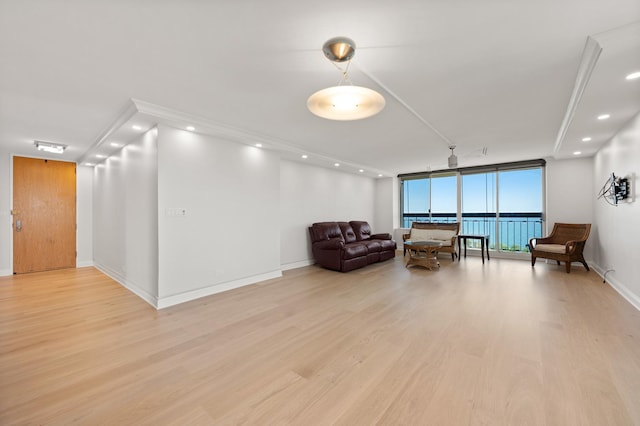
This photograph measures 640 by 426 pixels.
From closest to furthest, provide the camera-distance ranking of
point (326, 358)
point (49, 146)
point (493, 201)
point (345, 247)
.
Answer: point (326, 358) < point (49, 146) < point (345, 247) < point (493, 201)

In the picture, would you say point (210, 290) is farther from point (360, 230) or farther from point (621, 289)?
point (621, 289)

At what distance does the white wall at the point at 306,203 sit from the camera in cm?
575

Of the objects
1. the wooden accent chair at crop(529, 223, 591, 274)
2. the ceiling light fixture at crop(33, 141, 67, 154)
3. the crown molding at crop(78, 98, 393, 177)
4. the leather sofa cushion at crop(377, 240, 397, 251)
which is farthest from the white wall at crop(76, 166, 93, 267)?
the wooden accent chair at crop(529, 223, 591, 274)

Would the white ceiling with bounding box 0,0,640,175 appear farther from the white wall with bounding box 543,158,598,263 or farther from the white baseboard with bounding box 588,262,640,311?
the white baseboard with bounding box 588,262,640,311

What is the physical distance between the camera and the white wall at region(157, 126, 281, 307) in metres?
3.54

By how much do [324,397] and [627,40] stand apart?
11.1ft

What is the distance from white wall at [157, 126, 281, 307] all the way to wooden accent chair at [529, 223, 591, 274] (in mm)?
5506

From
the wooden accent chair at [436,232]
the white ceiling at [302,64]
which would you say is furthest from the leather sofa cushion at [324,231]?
the white ceiling at [302,64]

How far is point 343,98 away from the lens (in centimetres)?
201

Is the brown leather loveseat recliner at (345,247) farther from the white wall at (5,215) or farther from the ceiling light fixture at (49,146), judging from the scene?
the white wall at (5,215)

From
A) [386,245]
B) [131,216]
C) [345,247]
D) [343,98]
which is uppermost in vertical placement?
[343,98]

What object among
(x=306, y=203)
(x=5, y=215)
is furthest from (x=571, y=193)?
(x=5, y=215)

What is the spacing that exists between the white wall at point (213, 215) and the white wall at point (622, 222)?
5157 mm

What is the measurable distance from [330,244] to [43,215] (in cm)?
634
